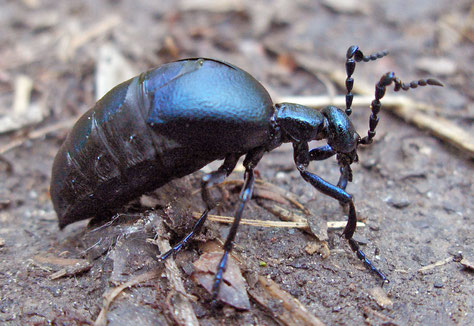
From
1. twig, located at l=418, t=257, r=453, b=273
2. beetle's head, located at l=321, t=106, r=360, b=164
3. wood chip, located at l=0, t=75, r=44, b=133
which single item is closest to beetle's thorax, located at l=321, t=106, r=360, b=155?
beetle's head, located at l=321, t=106, r=360, b=164

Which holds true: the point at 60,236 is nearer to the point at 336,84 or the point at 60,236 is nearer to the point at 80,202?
the point at 80,202

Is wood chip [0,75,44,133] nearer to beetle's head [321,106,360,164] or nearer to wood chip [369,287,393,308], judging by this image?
beetle's head [321,106,360,164]

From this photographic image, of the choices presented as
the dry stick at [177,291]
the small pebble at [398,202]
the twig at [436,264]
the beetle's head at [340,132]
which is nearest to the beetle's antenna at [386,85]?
Result: the beetle's head at [340,132]

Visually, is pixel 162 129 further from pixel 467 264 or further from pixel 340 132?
pixel 467 264

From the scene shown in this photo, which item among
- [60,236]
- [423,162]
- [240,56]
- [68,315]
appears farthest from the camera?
[240,56]

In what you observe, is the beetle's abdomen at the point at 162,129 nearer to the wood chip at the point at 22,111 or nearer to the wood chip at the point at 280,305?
the wood chip at the point at 280,305

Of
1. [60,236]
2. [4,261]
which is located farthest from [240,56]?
[4,261]

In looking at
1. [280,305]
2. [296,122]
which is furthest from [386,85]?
[280,305]
